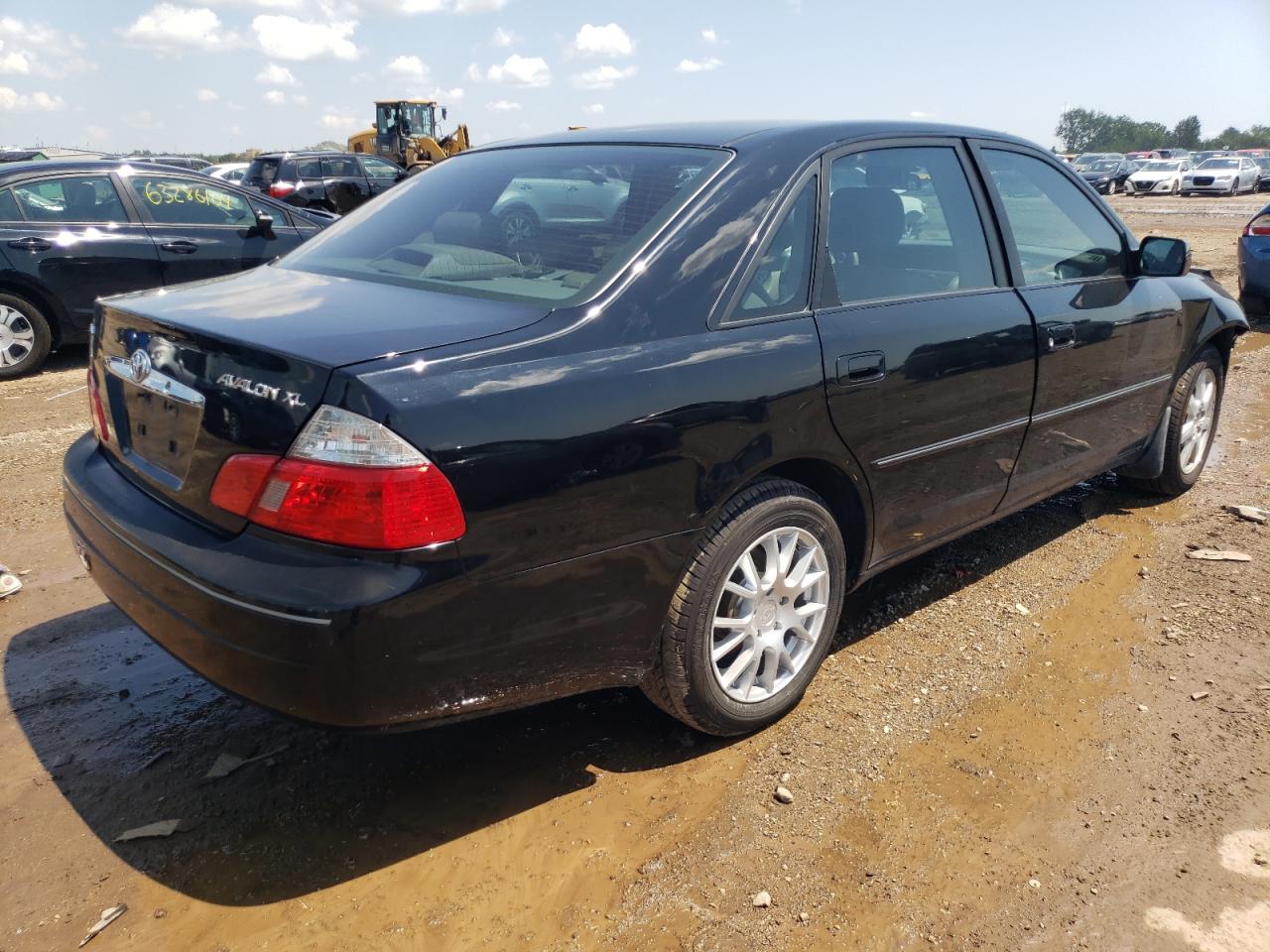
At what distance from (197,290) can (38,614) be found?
1.68 metres

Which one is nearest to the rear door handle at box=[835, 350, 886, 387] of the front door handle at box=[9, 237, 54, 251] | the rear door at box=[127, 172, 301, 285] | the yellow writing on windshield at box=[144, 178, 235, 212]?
the rear door at box=[127, 172, 301, 285]

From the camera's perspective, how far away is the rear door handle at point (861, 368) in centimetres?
280

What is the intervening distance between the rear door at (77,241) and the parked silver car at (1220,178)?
36.9 meters

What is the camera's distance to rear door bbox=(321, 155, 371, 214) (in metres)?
18.3

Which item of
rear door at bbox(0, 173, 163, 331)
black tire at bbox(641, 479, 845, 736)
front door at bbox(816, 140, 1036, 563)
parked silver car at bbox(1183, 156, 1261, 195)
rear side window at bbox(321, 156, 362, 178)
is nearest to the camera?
black tire at bbox(641, 479, 845, 736)

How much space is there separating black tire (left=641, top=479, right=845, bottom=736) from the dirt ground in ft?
0.48

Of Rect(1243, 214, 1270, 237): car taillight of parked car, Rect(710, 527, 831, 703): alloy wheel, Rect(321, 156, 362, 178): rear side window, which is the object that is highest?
Rect(321, 156, 362, 178): rear side window

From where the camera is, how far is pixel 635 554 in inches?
93.5

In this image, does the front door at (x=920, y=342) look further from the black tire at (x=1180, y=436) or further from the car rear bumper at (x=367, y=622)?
the black tire at (x=1180, y=436)

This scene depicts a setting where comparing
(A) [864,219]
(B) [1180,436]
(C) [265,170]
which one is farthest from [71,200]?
(C) [265,170]

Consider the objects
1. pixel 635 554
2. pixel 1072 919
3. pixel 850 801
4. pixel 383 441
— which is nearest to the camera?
pixel 383 441

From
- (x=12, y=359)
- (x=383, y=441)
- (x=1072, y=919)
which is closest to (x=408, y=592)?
(x=383, y=441)

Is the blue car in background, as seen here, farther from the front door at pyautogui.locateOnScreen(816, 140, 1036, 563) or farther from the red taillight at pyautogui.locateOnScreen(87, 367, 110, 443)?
the red taillight at pyautogui.locateOnScreen(87, 367, 110, 443)

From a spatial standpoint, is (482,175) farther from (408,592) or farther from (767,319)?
(408,592)
